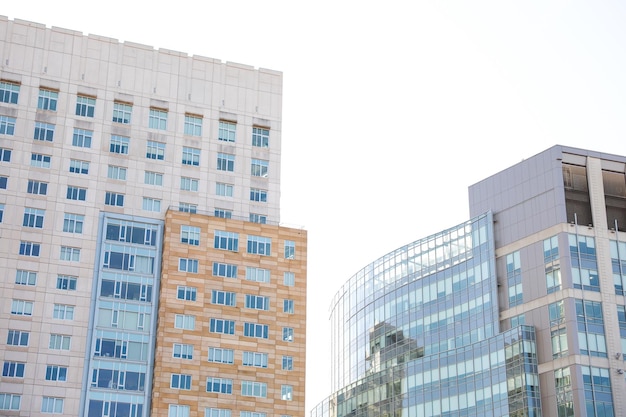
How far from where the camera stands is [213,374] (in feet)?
387

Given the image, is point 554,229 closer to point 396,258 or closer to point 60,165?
point 396,258

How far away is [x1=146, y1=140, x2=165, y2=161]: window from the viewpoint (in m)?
128

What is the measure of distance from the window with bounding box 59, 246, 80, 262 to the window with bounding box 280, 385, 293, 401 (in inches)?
1065

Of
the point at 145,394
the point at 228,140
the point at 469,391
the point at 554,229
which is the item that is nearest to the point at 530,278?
the point at 554,229

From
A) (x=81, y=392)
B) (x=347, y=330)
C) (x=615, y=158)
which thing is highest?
(x=615, y=158)

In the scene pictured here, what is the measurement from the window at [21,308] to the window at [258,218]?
91.2 feet

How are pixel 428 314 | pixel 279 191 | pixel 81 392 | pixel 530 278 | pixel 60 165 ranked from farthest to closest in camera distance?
pixel 428 314
pixel 530 278
pixel 279 191
pixel 60 165
pixel 81 392

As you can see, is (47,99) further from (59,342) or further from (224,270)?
(59,342)

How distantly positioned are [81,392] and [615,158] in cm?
7724

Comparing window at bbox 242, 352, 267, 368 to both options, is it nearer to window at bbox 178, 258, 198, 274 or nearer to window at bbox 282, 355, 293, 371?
window at bbox 282, 355, 293, 371

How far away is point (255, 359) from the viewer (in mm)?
120562

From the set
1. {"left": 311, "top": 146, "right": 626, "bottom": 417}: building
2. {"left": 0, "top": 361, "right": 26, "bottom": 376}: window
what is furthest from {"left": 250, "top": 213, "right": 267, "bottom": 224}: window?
{"left": 311, "top": 146, "right": 626, "bottom": 417}: building

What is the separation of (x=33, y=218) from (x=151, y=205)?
1352 centimetres

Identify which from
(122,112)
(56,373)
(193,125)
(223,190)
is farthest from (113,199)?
(56,373)
